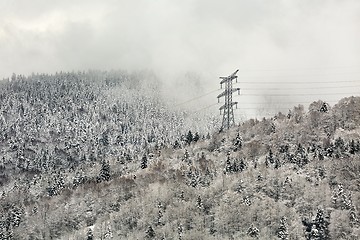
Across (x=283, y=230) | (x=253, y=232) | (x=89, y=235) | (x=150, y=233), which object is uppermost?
(x=283, y=230)

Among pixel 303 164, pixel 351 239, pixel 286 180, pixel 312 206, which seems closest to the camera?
pixel 351 239

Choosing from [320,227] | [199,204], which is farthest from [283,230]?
[199,204]

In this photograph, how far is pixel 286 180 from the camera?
584ft

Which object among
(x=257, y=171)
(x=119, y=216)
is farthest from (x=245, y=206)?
(x=119, y=216)

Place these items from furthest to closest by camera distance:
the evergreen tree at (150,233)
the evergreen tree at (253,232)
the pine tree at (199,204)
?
1. the pine tree at (199,204)
2. the evergreen tree at (150,233)
3. the evergreen tree at (253,232)

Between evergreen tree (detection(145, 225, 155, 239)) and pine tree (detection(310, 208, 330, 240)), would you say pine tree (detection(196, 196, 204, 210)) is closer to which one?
evergreen tree (detection(145, 225, 155, 239))

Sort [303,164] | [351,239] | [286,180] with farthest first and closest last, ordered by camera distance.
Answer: [303,164]
[286,180]
[351,239]

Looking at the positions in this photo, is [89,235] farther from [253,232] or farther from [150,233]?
[253,232]

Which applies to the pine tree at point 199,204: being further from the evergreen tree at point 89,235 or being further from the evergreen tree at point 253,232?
the evergreen tree at point 89,235

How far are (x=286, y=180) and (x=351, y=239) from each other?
3410 cm

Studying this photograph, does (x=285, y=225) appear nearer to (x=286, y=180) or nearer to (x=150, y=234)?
(x=286, y=180)

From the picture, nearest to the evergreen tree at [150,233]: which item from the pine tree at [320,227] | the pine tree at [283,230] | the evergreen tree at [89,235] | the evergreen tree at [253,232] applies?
the evergreen tree at [89,235]

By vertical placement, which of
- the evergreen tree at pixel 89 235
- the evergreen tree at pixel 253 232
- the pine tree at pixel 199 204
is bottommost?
the evergreen tree at pixel 89 235

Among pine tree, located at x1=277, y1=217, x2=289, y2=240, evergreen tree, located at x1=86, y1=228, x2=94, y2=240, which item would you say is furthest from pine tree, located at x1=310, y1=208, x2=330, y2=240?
evergreen tree, located at x1=86, y1=228, x2=94, y2=240
